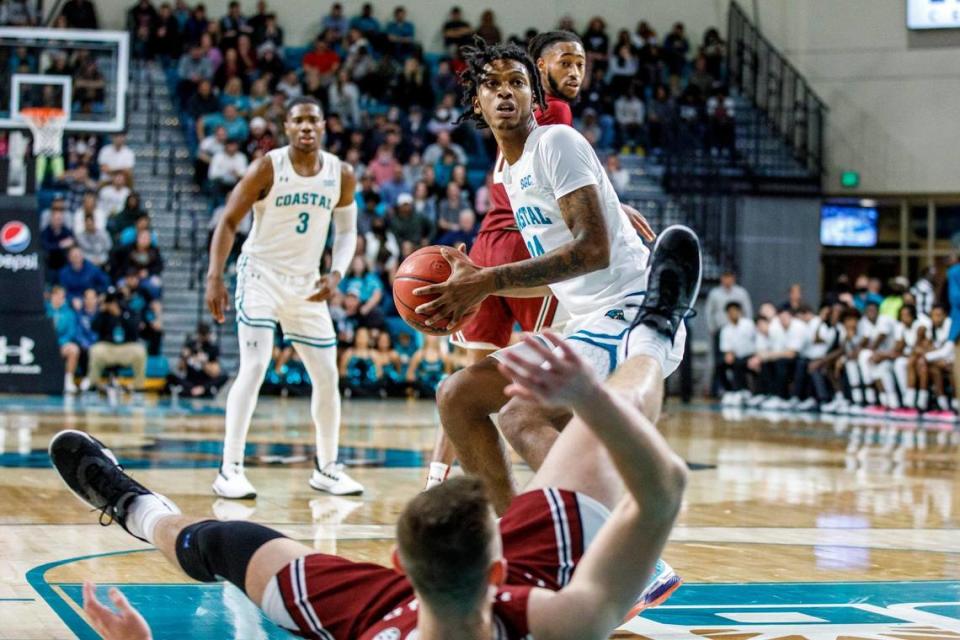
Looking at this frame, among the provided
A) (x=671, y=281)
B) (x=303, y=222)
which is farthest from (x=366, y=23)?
(x=671, y=281)

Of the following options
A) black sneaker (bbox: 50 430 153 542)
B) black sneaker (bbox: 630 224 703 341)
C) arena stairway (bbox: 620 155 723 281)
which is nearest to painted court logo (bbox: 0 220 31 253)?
arena stairway (bbox: 620 155 723 281)

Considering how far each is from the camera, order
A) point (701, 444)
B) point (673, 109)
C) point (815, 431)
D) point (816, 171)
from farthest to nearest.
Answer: point (816, 171), point (673, 109), point (815, 431), point (701, 444)

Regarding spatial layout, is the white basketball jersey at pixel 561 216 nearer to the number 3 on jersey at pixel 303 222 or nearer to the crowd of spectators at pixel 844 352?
the number 3 on jersey at pixel 303 222

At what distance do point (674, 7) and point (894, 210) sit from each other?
5.24 metres

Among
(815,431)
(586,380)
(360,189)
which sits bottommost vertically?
(815,431)

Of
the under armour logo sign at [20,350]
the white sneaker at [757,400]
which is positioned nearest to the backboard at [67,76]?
the under armour logo sign at [20,350]

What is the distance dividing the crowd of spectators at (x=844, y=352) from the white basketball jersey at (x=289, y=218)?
357 inches

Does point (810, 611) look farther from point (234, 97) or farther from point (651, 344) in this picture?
point (234, 97)

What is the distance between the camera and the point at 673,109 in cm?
2091

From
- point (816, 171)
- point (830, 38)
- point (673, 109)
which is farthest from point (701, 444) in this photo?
point (830, 38)

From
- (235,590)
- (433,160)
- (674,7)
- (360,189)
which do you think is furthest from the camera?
(674,7)

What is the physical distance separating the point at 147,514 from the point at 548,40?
2852 millimetres

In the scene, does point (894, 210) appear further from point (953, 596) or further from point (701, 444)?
point (953, 596)

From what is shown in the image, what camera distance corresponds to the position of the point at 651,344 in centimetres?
362
